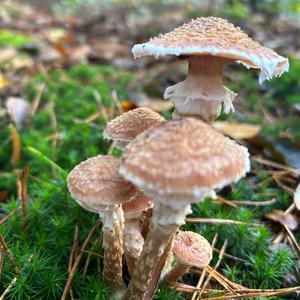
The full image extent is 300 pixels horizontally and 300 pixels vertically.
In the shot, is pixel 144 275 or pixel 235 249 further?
pixel 235 249

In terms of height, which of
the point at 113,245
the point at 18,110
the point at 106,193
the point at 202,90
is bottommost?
the point at 18,110

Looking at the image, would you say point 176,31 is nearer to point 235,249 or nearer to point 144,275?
point 144,275

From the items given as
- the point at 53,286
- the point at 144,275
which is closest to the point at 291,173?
the point at 144,275

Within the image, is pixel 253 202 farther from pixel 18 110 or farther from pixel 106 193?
pixel 18 110

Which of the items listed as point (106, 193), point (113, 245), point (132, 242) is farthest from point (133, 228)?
point (106, 193)

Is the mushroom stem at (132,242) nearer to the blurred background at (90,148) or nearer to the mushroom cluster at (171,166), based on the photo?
the mushroom cluster at (171,166)

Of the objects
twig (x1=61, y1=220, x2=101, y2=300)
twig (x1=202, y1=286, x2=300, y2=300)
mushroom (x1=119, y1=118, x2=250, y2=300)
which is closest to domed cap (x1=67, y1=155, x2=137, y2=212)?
mushroom (x1=119, y1=118, x2=250, y2=300)

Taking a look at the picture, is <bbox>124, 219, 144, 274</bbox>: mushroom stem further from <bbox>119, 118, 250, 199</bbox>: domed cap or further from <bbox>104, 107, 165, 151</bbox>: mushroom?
<bbox>119, 118, 250, 199</bbox>: domed cap
